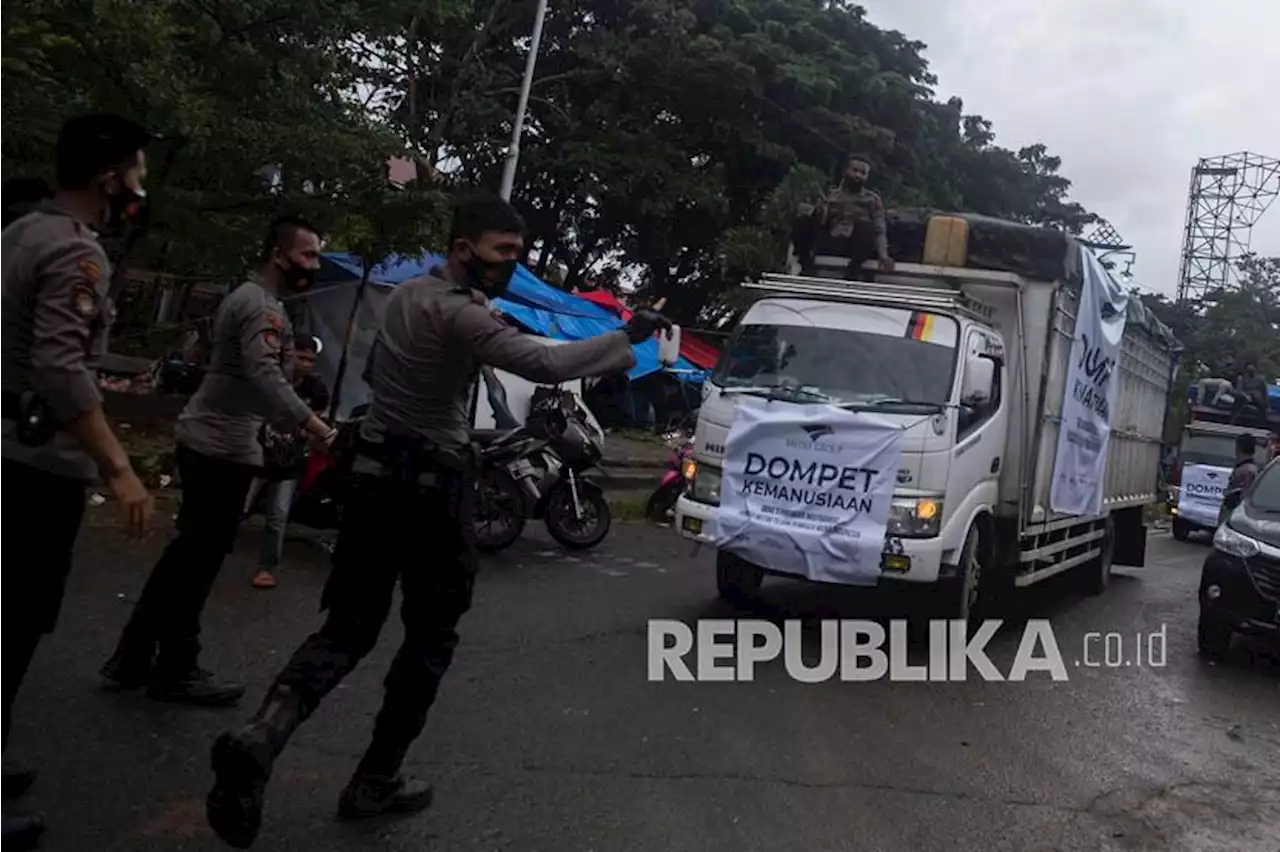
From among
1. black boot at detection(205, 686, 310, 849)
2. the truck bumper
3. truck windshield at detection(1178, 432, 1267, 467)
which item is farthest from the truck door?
truck windshield at detection(1178, 432, 1267, 467)

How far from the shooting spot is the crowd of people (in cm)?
326

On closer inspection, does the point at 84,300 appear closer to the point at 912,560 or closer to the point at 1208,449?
the point at 912,560

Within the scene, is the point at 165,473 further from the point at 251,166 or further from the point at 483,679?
the point at 483,679

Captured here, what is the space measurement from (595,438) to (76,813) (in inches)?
254

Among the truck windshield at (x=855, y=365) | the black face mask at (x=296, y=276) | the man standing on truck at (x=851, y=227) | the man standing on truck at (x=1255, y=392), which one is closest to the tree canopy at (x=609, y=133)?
the man standing on truck at (x=851, y=227)

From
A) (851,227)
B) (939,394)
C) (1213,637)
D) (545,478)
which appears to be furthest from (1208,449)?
(939,394)

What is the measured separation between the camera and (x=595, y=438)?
9914mm

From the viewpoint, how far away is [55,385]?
3.16 m

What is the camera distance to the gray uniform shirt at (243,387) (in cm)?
456

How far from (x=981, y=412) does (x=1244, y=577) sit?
1970 mm

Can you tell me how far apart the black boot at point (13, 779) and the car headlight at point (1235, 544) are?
6.96 meters

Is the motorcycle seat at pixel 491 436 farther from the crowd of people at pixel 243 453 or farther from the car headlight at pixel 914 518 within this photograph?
the crowd of people at pixel 243 453

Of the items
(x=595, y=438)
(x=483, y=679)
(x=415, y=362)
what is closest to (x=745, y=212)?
(x=595, y=438)

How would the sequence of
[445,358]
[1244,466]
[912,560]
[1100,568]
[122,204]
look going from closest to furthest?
[122,204] → [445,358] → [912,560] → [1100,568] → [1244,466]
